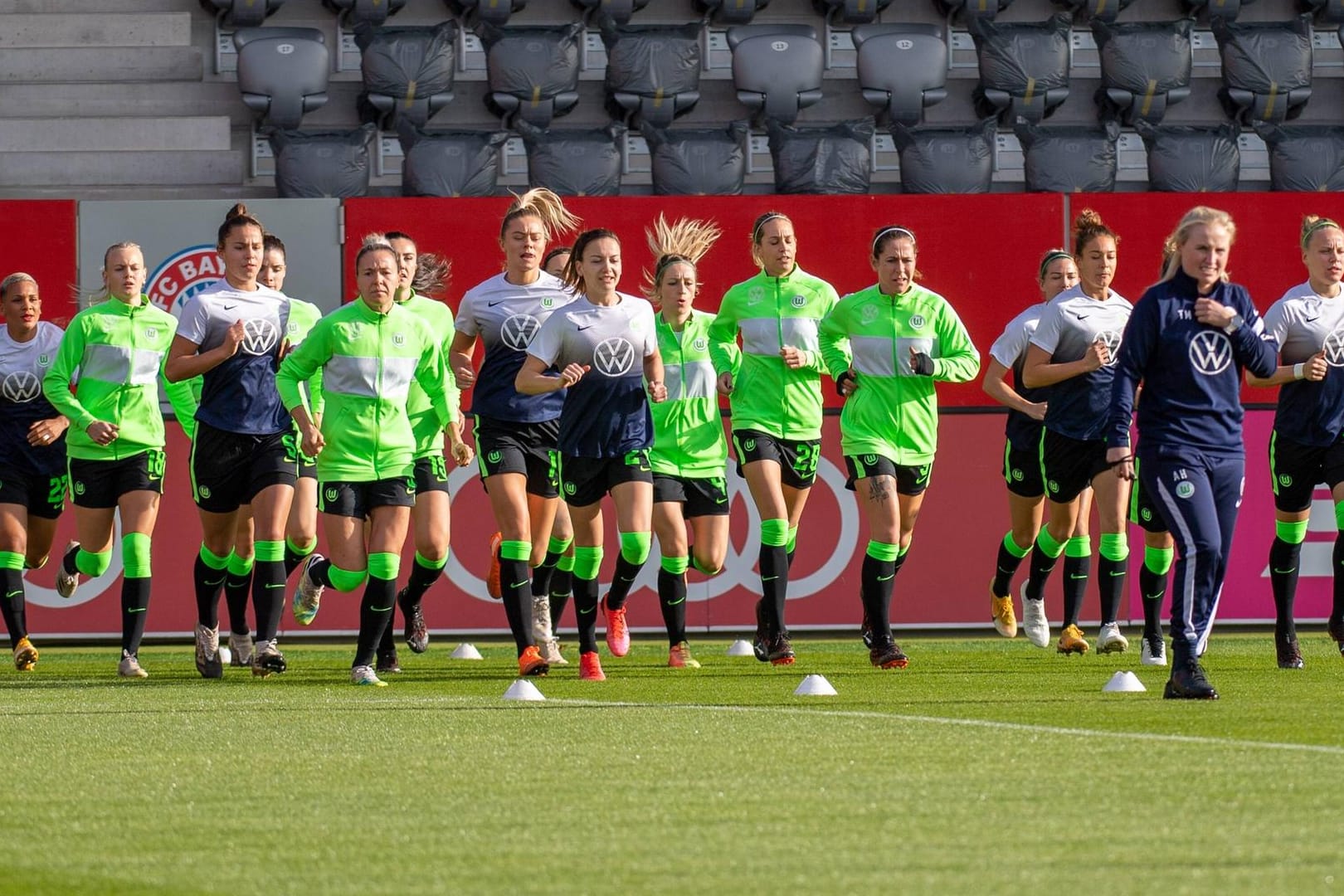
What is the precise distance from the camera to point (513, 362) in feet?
33.7

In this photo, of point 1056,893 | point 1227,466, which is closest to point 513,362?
point 1227,466

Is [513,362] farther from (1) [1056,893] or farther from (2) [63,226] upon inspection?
(1) [1056,893]

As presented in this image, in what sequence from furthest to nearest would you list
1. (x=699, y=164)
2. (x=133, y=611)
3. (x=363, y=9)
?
1. (x=363, y=9)
2. (x=699, y=164)
3. (x=133, y=611)

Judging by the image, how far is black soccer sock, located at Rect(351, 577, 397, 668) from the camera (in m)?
9.54

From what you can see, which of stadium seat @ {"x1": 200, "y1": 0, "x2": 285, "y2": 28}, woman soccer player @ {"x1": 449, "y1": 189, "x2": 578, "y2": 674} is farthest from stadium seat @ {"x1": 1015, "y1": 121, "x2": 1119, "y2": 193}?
woman soccer player @ {"x1": 449, "y1": 189, "x2": 578, "y2": 674}

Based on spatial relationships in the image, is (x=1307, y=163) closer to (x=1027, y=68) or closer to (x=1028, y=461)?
(x=1027, y=68)

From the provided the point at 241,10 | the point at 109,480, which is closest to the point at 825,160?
the point at 241,10

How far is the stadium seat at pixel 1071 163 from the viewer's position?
17.4 meters

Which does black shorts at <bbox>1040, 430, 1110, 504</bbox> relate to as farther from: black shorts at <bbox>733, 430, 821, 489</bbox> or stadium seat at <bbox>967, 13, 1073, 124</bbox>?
stadium seat at <bbox>967, 13, 1073, 124</bbox>

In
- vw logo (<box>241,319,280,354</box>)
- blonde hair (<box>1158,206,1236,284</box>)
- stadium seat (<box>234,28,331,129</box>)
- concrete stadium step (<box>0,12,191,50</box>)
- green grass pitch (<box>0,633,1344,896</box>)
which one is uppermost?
concrete stadium step (<box>0,12,191,50</box>)

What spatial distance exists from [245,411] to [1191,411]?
4713 mm

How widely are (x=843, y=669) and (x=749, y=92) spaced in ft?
28.9

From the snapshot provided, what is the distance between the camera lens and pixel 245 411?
10.2m

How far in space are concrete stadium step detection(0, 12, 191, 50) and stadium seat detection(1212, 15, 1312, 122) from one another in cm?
930
